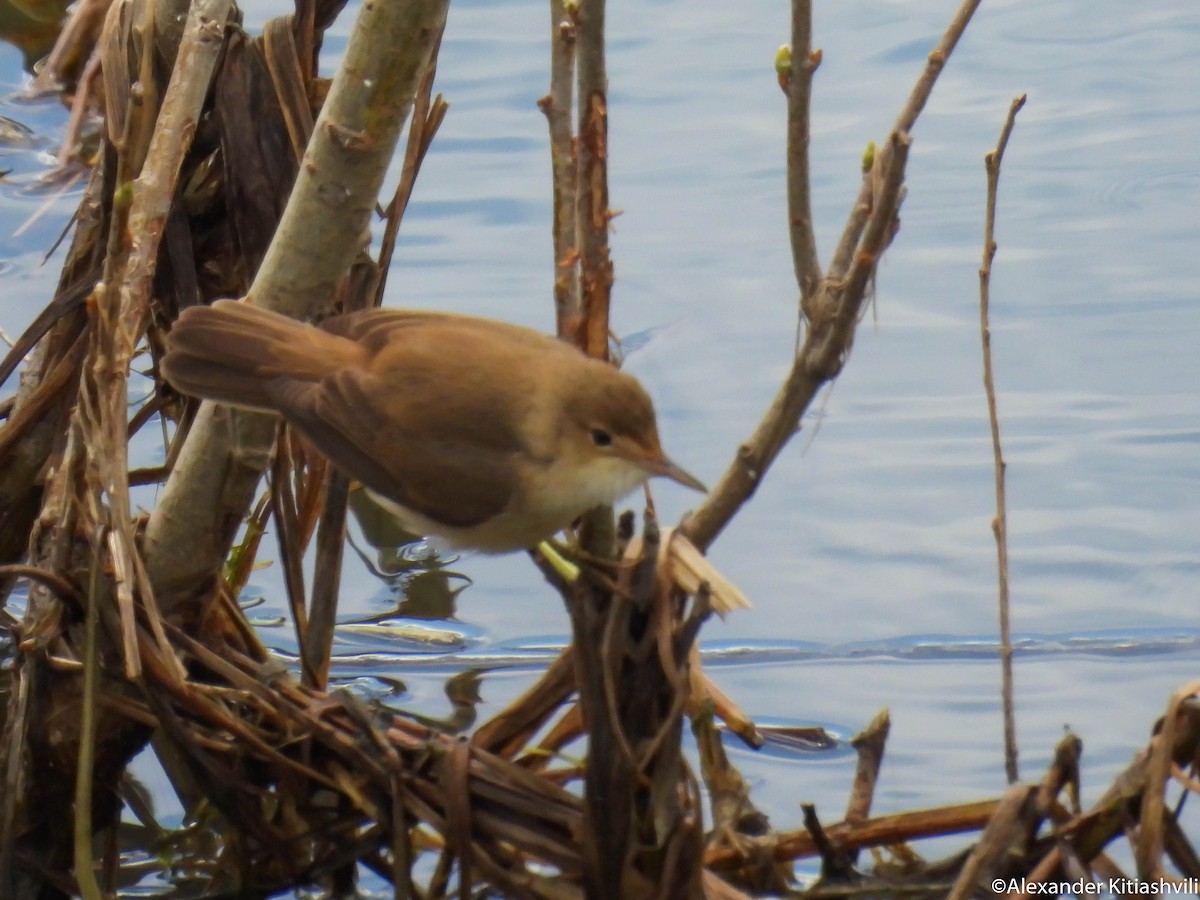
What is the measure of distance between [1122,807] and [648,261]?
2.78m

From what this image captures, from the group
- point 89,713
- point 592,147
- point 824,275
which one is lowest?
point 89,713

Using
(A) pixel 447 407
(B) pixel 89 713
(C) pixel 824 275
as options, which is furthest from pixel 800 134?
(B) pixel 89 713

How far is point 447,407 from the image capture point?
2953 mm

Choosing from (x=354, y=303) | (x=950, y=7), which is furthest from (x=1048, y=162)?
(x=354, y=303)

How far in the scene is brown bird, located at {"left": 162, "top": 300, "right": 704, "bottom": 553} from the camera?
9.04ft

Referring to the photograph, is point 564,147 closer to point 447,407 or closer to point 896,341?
point 447,407

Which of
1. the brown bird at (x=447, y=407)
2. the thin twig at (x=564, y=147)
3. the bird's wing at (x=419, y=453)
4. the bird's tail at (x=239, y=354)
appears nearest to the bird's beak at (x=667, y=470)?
the brown bird at (x=447, y=407)

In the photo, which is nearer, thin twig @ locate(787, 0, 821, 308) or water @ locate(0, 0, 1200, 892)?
thin twig @ locate(787, 0, 821, 308)

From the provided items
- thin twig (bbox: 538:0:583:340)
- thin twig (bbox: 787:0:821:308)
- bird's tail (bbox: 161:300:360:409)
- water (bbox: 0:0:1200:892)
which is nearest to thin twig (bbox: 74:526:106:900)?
bird's tail (bbox: 161:300:360:409)

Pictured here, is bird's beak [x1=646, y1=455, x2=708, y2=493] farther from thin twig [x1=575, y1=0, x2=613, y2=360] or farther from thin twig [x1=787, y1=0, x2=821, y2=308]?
thin twig [x1=787, y1=0, x2=821, y2=308]

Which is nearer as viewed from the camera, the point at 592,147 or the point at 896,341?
the point at 592,147

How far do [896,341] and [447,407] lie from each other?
6.07 feet

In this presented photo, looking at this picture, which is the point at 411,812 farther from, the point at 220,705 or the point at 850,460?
the point at 850,460

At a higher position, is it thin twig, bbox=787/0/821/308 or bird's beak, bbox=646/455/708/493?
thin twig, bbox=787/0/821/308
